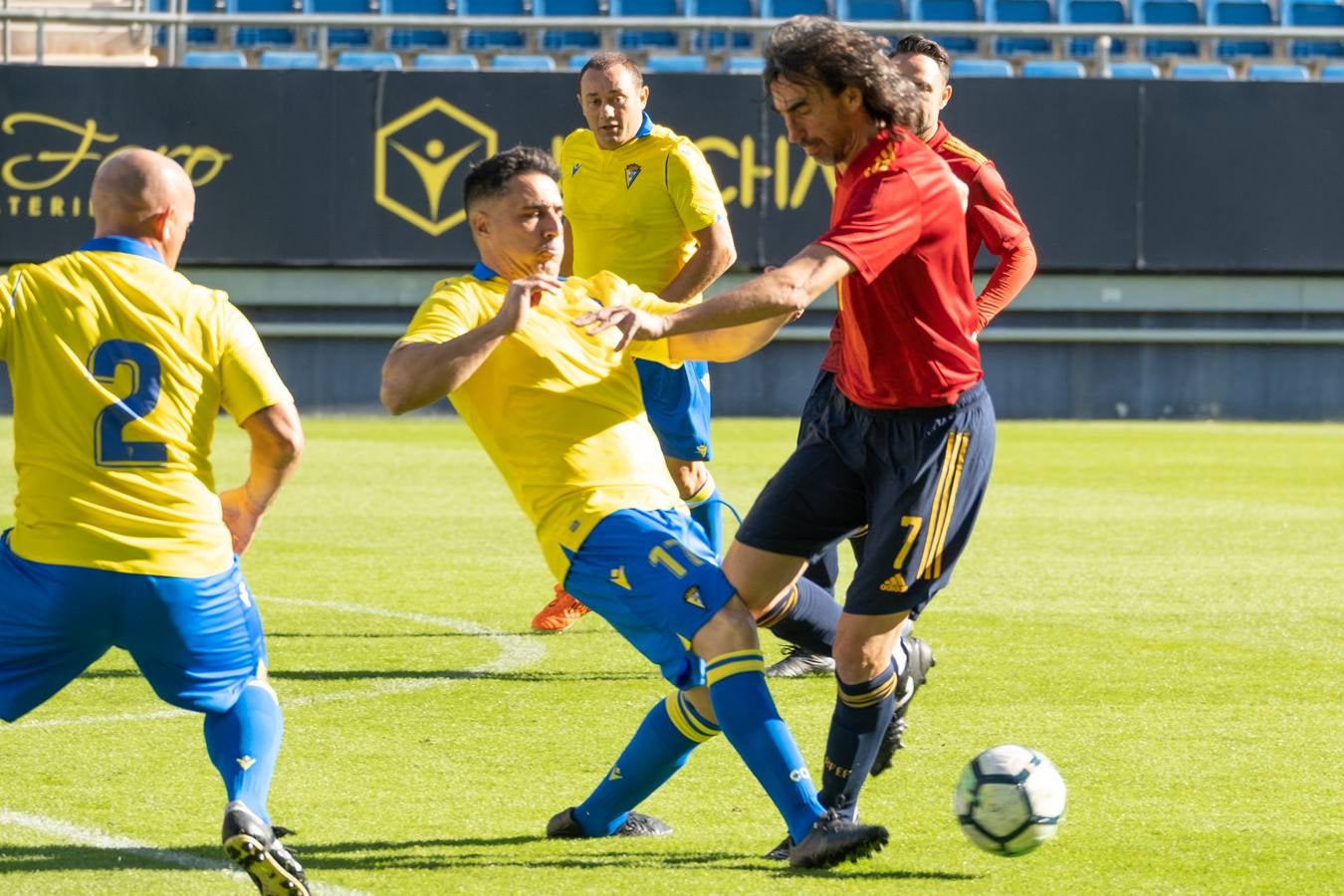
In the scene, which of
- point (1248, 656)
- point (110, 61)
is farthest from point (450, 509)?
point (110, 61)

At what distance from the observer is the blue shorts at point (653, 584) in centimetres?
451

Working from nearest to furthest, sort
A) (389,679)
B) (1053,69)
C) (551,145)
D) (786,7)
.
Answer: (389,679), (551,145), (1053,69), (786,7)

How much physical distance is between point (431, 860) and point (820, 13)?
58.9ft

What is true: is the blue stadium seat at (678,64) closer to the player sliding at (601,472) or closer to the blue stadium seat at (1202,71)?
the blue stadium seat at (1202,71)

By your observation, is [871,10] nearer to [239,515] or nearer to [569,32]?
[569,32]

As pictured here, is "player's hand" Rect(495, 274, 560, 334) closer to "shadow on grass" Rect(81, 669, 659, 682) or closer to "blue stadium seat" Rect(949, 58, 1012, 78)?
"shadow on grass" Rect(81, 669, 659, 682)

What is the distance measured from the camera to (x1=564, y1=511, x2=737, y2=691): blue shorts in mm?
4508

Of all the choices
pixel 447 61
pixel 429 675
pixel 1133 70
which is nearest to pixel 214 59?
pixel 447 61

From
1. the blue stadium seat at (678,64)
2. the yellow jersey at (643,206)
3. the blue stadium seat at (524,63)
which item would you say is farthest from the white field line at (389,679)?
the blue stadium seat at (678,64)

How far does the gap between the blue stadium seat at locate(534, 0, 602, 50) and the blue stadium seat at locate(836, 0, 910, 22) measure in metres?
2.85

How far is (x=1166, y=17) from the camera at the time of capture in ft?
75.8

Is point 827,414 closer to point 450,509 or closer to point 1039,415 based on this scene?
point 450,509

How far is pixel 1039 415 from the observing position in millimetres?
20125

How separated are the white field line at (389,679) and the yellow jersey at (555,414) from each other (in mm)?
1985
